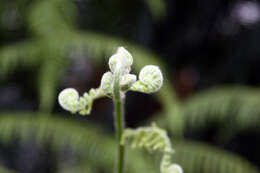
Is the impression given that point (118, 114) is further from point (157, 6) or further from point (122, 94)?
point (157, 6)

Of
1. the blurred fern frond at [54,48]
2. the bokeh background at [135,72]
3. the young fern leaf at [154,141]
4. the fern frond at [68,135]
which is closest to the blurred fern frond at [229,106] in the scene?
the bokeh background at [135,72]

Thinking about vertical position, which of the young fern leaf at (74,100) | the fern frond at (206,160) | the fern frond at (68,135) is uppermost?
the young fern leaf at (74,100)

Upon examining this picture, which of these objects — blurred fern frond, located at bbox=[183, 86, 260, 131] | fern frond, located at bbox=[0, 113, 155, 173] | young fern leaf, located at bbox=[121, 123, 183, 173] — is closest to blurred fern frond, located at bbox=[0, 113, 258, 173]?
fern frond, located at bbox=[0, 113, 155, 173]

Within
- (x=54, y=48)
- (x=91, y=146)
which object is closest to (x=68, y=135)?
(x=91, y=146)

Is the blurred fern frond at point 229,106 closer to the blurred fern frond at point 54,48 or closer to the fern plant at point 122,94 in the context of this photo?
the blurred fern frond at point 54,48

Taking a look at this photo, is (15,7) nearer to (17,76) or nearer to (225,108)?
(17,76)

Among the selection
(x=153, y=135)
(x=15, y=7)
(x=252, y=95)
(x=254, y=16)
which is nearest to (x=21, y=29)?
(x=15, y=7)
